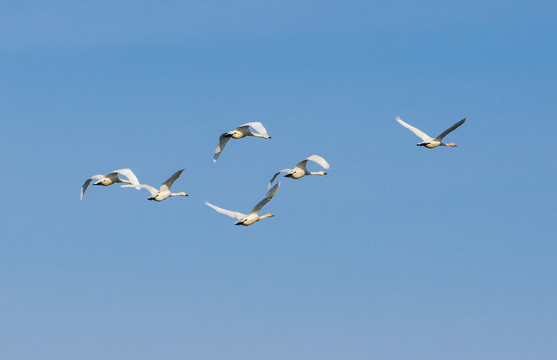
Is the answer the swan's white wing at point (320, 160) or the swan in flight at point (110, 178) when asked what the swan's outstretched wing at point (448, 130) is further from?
the swan in flight at point (110, 178)

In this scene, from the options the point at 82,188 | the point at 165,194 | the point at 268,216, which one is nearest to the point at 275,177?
the point at 268,216

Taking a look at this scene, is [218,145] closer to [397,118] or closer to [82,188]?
[82,188]

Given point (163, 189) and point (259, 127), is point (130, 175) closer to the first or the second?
point (163, 189)

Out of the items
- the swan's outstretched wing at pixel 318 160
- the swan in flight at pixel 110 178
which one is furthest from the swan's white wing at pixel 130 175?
the swan's outstretched wing at pixel 318 160

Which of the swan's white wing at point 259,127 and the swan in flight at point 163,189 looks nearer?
the swan's white wing at point 259,127

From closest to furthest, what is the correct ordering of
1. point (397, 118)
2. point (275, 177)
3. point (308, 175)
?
point (275, 177), point (308, 175), point (397, 118)

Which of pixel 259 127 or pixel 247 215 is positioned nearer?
pixel 247 215

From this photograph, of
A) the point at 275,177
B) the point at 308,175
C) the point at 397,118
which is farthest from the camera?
the point at 397,118

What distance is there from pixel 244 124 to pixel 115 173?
9258 millimetres

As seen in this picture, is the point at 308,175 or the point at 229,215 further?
the point at 308,175

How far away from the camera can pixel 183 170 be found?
6894 cm

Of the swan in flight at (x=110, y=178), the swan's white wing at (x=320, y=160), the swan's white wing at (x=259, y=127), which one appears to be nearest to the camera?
the swan's white wing at (x=320, y=160)

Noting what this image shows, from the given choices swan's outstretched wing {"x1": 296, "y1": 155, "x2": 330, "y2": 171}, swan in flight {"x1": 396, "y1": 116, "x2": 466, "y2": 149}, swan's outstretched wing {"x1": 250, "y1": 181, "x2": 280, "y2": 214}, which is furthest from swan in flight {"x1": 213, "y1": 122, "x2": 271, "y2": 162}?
swan in flight {"x1": 396, "y1": 116, "x2": 466, "y2": 149}

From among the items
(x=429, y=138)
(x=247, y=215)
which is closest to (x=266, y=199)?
(x=247, y=215)
